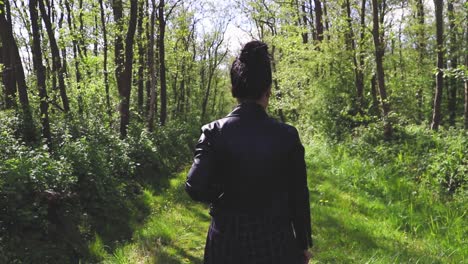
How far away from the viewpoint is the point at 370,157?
9.94 meters

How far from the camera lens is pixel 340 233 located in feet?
18.6

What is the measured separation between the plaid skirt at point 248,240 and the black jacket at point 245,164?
50 mm

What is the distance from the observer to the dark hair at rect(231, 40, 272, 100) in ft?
6.25

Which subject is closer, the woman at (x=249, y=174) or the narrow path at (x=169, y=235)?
the woman at (x=249, y=174)

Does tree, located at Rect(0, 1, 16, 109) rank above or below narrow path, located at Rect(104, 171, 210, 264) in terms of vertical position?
above

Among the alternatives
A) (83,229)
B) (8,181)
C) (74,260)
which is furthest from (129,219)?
(8,181)

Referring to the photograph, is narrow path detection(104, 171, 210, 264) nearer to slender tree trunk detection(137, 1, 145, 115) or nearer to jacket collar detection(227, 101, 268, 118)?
jacket collar detection(227, 101, 268, 118)

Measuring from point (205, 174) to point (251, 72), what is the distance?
1.91 ft

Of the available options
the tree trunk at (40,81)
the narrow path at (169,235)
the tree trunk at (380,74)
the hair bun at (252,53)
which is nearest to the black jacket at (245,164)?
the hair bun at (252,53)

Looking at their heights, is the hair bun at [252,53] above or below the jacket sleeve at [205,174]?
above

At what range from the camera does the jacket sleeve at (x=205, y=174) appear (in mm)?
1837

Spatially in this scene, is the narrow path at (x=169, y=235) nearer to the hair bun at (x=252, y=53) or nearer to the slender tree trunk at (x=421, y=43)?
the hair bun at (x=252, y=53)

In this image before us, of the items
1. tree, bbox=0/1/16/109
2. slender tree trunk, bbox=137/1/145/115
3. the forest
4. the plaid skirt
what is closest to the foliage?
the forest

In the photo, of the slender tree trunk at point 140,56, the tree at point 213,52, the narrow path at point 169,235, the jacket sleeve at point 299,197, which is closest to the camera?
the jacket sleeve at point 299,197
